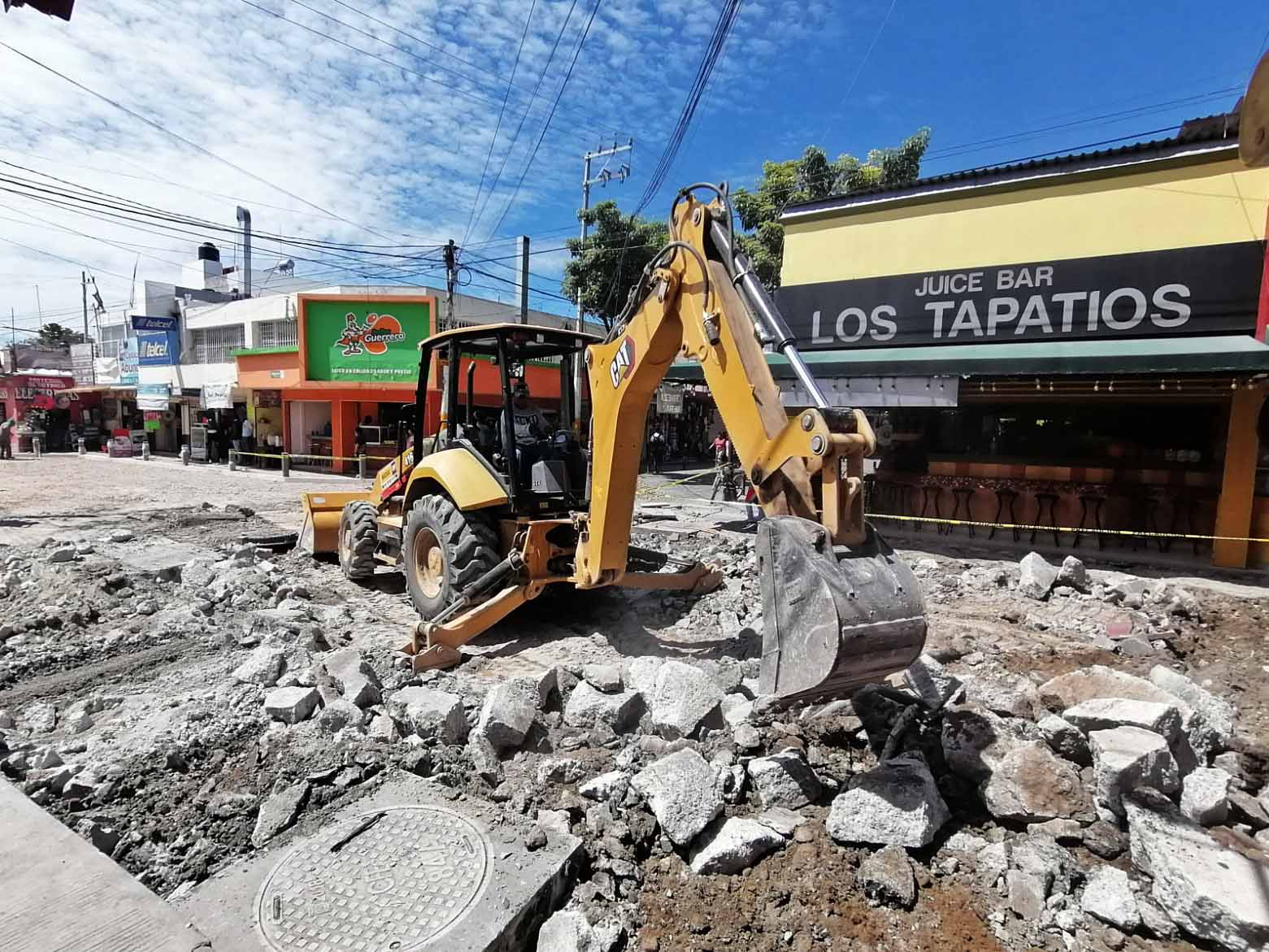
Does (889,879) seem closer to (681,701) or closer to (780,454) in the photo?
(681,701)

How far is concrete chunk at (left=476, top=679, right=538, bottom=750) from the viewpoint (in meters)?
3.51

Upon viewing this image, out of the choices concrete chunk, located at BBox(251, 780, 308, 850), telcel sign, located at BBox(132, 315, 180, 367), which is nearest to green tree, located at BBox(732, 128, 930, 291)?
concrete chunk, located at BBox(251, 780, 308, 850)

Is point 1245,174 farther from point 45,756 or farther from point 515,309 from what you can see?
point 515,309

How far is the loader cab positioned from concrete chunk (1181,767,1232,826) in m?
4.16

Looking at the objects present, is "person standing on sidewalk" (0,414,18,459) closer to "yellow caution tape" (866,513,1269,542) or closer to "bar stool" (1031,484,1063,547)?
"yellow caution tape" (866,513,1269,542)

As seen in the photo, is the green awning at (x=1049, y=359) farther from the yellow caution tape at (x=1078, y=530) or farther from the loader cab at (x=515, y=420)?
the loader cab at (x=515, y=420)

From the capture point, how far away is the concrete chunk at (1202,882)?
218cm

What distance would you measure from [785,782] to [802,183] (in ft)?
64.6

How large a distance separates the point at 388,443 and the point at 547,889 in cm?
2019

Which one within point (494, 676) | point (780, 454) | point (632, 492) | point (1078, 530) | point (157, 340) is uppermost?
point (157, 340)

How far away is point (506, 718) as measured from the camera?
3.54 m

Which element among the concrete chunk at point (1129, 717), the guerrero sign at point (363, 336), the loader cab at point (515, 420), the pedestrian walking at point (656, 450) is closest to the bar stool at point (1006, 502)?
the loader cab at point (515, 420)

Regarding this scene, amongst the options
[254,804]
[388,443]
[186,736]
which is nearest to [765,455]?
[254,804]

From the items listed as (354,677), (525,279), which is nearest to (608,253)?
(525,279)
